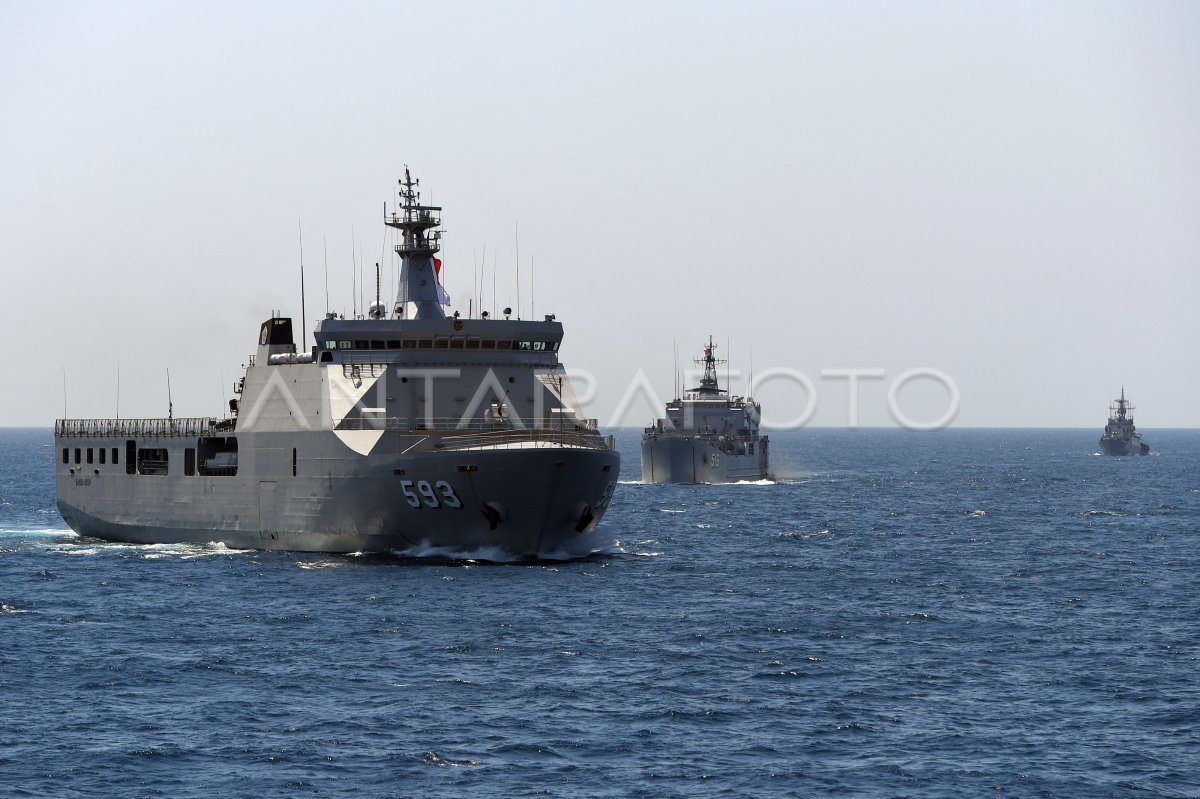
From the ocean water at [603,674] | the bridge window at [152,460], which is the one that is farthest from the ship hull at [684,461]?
the bridge window at [152,460]

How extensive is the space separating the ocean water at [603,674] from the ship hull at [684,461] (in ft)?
161

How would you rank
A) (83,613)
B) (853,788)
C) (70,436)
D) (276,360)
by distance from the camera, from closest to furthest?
(853,788), (83,613), (276,360), (70,436)

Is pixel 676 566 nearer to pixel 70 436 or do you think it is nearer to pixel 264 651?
pixel 264 651

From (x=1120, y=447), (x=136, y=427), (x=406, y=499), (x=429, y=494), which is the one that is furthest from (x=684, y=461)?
(x=1120, y=447)

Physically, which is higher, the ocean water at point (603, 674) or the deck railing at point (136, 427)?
the deck railing at point (136, 427)

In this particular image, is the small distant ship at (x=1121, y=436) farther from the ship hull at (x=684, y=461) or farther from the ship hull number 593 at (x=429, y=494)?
the ship hull number 593 at (x=429, y=494)

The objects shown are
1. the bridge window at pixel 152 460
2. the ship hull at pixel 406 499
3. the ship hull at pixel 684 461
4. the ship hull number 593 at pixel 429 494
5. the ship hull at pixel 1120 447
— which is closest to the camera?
the ship hull at pixel 406 499

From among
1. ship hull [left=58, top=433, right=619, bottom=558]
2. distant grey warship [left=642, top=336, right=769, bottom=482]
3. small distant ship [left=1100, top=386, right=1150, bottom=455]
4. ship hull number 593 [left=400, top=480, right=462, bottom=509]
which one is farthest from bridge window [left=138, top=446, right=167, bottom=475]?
small distant ship [left=1100, top=386, right=1150, bottom=455]

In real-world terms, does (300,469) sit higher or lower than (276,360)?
lower

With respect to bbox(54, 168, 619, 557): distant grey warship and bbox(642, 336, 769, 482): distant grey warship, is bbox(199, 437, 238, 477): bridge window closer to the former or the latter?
bbox(54, 168, 619, 557): distant grey warship

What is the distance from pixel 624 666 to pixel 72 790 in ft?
37.4

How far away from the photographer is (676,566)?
4538 centimetres

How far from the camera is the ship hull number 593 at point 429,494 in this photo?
40.5 m

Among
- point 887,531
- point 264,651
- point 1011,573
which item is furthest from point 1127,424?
point 264,651
